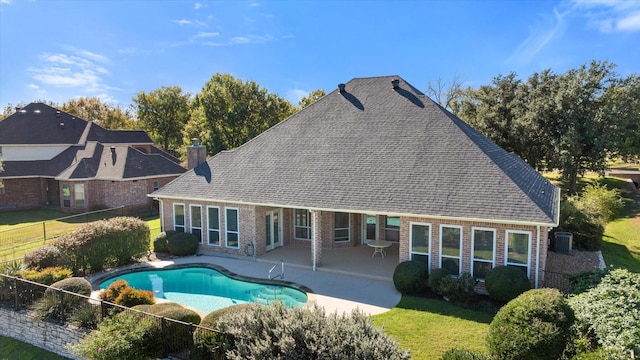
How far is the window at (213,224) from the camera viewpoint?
1953 centimetres

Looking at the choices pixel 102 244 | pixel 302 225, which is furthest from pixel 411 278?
pixel 102 244

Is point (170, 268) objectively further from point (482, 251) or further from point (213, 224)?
point (482, 251)

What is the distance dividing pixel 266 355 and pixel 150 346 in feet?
13.6

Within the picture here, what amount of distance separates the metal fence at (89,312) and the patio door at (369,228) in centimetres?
1211

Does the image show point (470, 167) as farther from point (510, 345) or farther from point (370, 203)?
point (510, 345)

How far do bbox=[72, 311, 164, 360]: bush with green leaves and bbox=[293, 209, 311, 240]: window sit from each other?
11.0 metres

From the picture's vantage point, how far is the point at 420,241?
14.9 meters

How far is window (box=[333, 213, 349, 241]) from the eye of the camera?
20.4 metres

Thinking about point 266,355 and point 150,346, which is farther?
point 150,346

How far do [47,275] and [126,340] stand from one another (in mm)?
6508

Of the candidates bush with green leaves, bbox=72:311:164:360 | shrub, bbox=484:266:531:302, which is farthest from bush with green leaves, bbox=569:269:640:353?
bush with green leaves, bbox=72:311:164:360

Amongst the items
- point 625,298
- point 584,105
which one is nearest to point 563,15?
point 625,298

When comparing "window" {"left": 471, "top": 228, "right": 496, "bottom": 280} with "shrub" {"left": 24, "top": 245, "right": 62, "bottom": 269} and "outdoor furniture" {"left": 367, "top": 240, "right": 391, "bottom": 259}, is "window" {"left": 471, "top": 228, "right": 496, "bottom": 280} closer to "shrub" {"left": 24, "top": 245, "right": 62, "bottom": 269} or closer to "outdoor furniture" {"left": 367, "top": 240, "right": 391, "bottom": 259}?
"outdoor furniture" {"left": 367, "top": 240, "right": 391, "bottom": 259}

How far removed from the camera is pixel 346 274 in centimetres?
1633
